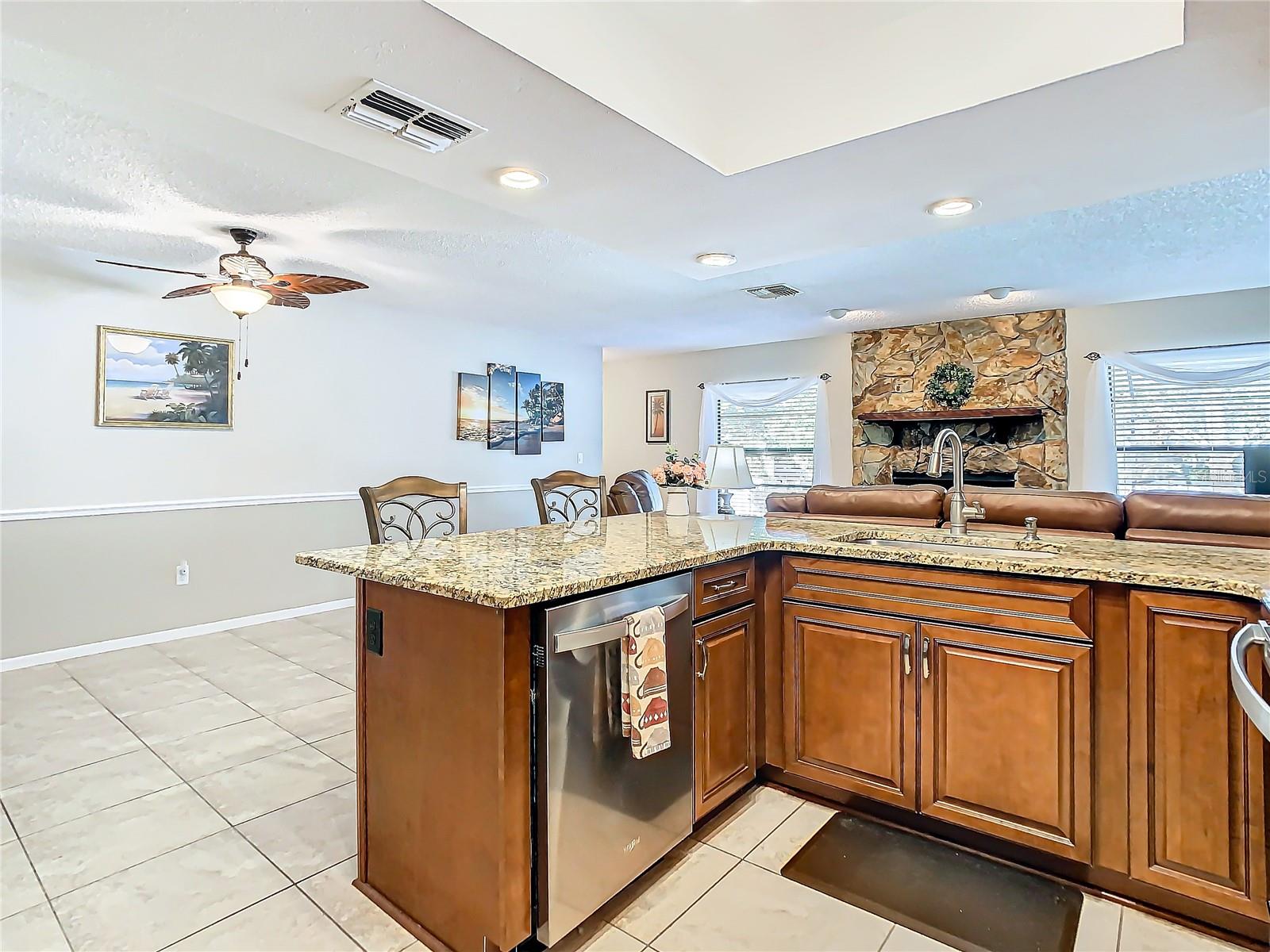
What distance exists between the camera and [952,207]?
261 cm

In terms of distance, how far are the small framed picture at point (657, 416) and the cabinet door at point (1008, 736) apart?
6.72m

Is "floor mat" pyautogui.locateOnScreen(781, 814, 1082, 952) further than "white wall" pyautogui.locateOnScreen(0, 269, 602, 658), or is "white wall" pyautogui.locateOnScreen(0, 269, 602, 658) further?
"white wall" pyautogui.locateOnScreen(0, 269, 602, 658)

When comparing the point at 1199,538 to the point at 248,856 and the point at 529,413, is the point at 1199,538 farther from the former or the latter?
the point at 529,413

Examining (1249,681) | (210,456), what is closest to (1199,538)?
(1249,681)

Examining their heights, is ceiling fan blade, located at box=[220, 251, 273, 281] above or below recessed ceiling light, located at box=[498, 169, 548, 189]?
above

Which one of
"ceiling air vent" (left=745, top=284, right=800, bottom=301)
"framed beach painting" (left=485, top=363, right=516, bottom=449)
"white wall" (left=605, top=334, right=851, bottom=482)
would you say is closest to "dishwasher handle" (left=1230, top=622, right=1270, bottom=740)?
"ceiling air vent" (left=745, top=284, right=800, bottom=301)

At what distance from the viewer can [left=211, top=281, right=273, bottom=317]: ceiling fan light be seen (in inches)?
137

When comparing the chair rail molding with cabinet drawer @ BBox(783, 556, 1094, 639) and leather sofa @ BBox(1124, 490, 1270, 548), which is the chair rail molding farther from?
leather sofa @ BBox(1124, 490, 1270, 548)

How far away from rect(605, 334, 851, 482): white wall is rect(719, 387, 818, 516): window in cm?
30

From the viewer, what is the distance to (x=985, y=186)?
2.41 m

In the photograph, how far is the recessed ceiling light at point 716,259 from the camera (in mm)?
3195

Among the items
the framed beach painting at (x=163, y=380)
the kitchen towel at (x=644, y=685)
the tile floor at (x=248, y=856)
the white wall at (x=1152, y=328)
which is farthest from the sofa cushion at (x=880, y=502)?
the framed beach painting at (x=163, y=380)

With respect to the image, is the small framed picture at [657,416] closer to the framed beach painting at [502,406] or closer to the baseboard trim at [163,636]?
the framed beach painting at [502,406]

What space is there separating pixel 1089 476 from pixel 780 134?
5254mm
